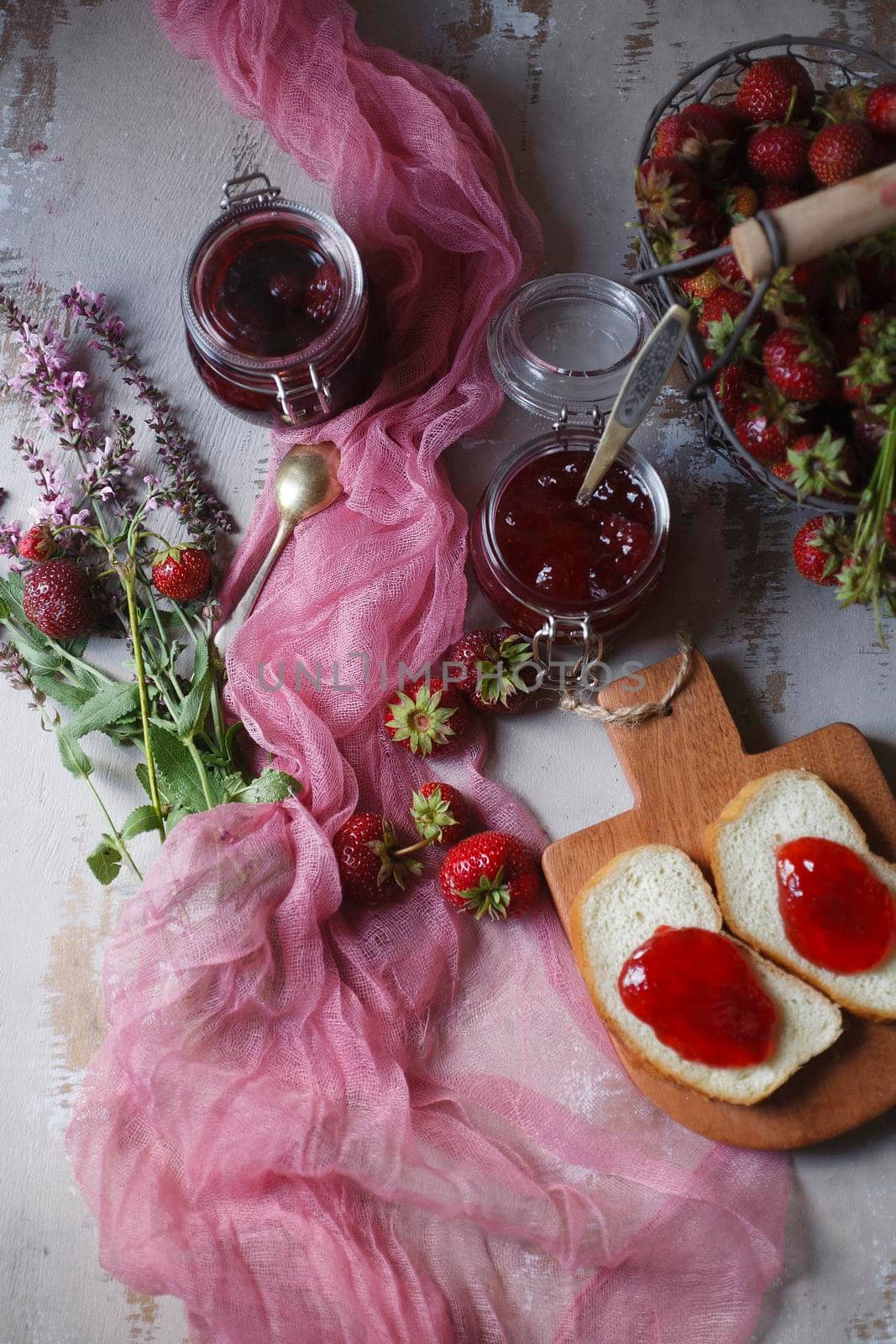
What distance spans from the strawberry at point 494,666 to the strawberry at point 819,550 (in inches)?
19.7

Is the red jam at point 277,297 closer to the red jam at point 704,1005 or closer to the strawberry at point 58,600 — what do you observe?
the strawberry at point 58,600

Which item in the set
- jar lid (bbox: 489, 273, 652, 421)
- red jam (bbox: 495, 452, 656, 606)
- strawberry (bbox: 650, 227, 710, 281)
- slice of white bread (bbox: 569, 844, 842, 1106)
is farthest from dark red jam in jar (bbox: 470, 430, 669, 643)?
slice of white bread (bbox: 569, 844, 842, 1106)

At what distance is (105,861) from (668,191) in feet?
4.76

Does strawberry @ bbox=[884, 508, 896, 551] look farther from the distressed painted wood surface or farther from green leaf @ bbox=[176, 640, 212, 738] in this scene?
green leaf @ bbox=[176, 640, 212, 738]

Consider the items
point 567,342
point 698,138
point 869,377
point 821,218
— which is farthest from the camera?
point 567,342

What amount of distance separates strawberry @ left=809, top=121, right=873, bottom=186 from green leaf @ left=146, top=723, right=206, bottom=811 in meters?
1.43

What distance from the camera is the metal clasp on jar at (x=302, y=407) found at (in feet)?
5.83

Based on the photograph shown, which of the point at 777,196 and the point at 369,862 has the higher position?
the point at 777,196

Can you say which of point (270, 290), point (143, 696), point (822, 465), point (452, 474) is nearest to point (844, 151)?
point (822, 465)

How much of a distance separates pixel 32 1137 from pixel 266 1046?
0.49 meters

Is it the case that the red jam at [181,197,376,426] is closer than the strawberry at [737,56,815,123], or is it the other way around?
the strawberry at [737,56,815,123]

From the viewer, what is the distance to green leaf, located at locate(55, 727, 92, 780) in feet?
6.11

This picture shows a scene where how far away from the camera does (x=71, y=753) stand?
6.13ft

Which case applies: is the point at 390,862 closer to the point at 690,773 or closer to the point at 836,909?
the point at 690,773
